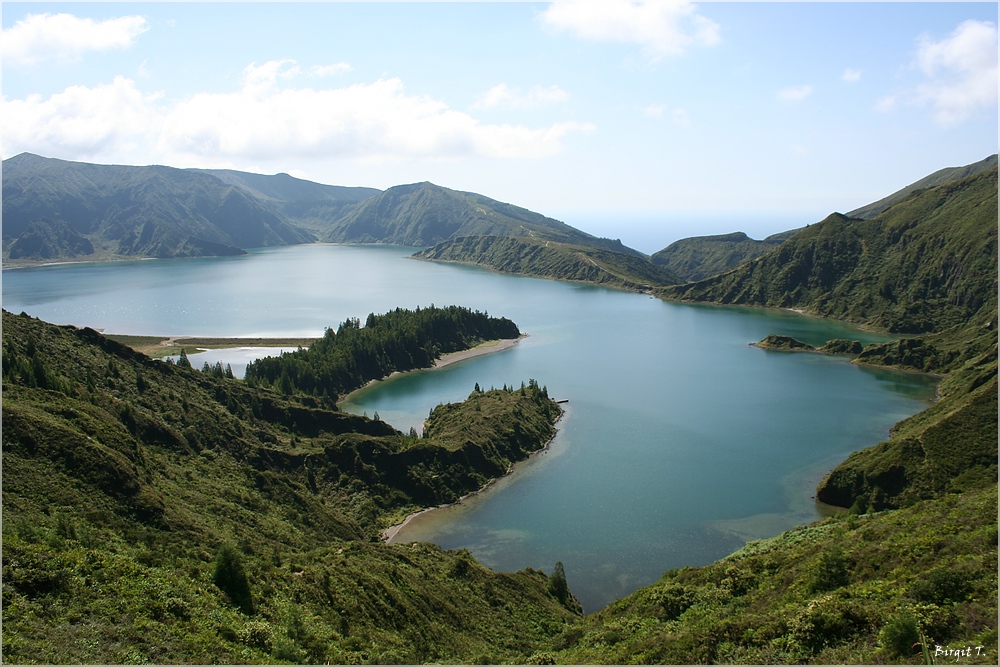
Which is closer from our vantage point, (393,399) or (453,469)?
(453,469)

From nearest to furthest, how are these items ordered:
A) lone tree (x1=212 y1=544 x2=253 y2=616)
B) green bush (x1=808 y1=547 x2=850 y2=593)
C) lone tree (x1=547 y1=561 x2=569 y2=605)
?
green bush (x1=808 y1=547 x2=850 y2=593)
lone tree (x1=212 y1=544 x2=253 y2=616)
lone tree (x1=547 y1=561 x2=569 y2=605)

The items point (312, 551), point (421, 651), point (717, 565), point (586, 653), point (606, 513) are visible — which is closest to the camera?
point (586, 653)

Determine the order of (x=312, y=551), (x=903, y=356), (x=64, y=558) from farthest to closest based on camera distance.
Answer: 1. (x=903, y=356)
2. (x=312, y=551)
3. (x=64, y=558)

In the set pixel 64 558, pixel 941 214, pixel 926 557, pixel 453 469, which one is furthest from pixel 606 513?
pixel 941 214

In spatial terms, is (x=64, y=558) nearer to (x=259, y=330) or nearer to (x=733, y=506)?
(x=733, y=506)

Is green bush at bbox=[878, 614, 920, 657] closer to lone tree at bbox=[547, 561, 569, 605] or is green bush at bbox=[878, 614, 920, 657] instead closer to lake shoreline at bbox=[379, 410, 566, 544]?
lone tree at bbox=[547, 561, 569, 605]

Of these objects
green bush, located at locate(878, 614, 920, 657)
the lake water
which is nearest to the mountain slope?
the lake water
